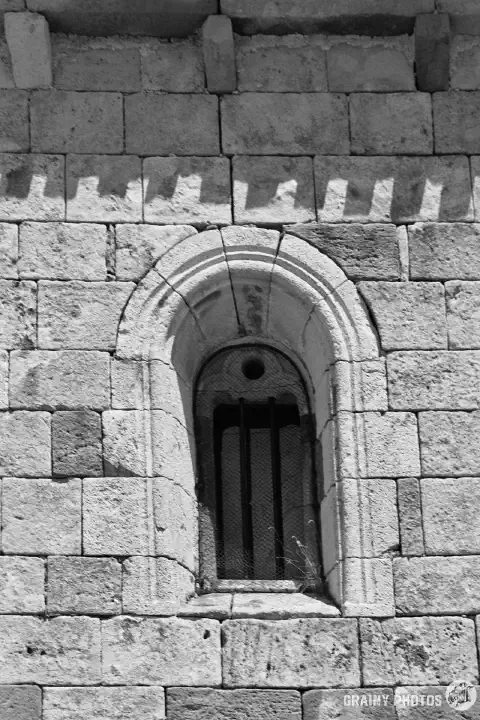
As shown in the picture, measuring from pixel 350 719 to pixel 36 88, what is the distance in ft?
13.8

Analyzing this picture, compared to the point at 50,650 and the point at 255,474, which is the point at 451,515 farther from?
the point at 50,650

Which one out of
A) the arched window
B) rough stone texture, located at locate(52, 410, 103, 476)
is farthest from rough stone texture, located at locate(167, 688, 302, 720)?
rough stone texture, located at locate(52, 410, 103, 476)

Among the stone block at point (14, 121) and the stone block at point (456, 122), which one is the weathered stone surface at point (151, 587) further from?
the stone block at point (456, 122)

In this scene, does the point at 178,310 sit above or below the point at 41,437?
above

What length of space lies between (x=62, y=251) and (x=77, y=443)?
1187mm

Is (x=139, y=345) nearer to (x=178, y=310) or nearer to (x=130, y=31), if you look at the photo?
(x=178, y=310)

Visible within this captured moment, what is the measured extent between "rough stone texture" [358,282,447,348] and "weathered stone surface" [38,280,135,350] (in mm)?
1453

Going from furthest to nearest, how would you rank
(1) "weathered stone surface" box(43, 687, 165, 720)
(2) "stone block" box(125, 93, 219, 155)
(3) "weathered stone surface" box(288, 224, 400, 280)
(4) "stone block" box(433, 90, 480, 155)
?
(4) "stone block" box(433, 90, 480, 155) → (2) "stone block" box(125, 93, 219, 155) → (3) "weathered stone surface" box(288, 224, 400, 280) → (1) "weathered stone surface" box(43, 687, 165, 720)

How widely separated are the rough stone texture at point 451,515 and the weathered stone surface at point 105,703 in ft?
5.72

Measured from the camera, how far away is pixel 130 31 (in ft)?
35.0

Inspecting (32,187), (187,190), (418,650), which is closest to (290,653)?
(418,650)

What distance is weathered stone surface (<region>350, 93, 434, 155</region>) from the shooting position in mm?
10531

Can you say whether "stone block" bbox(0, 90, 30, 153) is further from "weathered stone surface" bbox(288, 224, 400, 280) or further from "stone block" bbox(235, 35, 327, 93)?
"weathered stone surface" bbox(288, 224, 400, 280)

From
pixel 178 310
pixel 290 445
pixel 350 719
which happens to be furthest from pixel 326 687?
pixel 178 310
